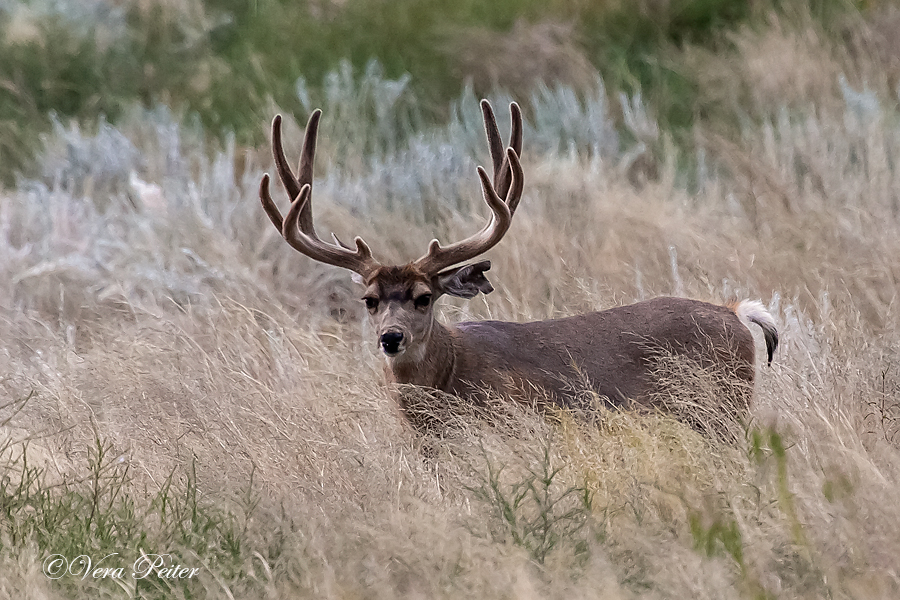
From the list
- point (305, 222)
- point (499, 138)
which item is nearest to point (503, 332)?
point (499, 138)

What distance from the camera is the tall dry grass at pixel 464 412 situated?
312 cm

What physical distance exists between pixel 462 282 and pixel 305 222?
2.49 feet

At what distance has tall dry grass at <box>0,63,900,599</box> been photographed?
3.12 metres

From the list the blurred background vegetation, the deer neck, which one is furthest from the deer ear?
the blurred background vegetation

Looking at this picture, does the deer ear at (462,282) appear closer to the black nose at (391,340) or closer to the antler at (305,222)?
the antler at (305,222)

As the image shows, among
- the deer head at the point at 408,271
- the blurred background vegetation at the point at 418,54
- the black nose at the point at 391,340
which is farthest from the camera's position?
the blurred background vegetation at the point at 418,54

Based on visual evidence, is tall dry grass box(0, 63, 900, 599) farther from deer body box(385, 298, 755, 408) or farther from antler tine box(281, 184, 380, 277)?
antler tine box(281, 184, 380, 277)

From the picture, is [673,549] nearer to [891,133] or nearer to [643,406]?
[643,406]

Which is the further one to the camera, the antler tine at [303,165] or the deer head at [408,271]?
the antler tine at [303,165]

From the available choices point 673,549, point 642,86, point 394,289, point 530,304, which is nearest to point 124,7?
point 642,86

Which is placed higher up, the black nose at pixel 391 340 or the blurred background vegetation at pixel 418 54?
the blurred background vegetation at pixel 418 54

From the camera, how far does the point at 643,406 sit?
4836mm

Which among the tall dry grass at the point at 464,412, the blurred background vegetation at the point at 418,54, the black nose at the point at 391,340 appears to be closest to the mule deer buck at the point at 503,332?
the black nose at the point at 391,340

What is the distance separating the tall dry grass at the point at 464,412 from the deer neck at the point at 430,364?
0.18 m
